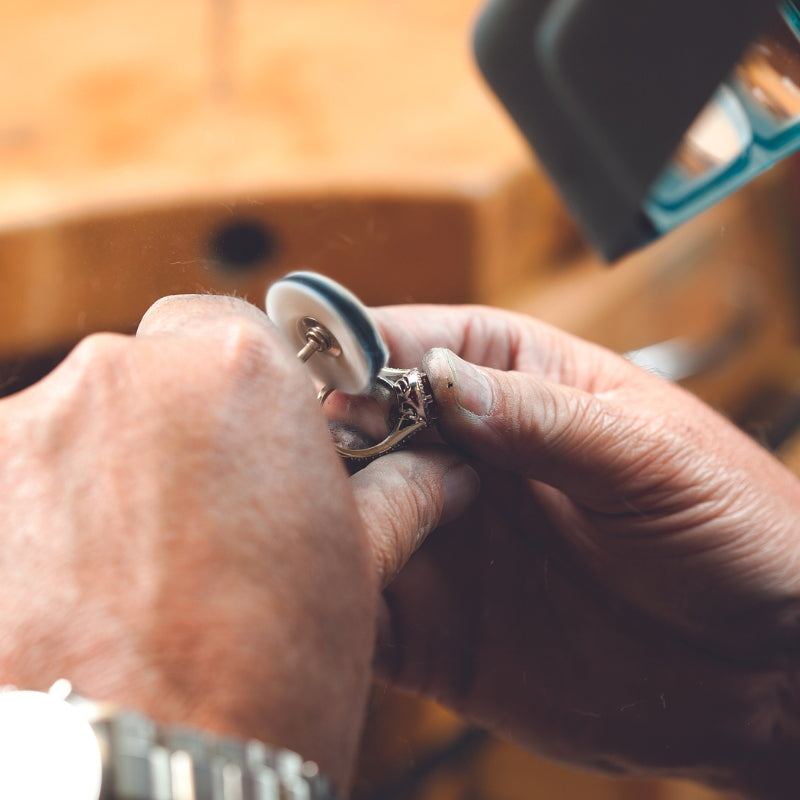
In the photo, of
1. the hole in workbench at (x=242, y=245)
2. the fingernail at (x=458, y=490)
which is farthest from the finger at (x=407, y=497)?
the hole in workbench at (x=242, y=245)

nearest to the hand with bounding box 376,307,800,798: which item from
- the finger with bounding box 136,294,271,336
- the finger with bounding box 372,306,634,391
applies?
the finger with bounding box 372,306,634,391

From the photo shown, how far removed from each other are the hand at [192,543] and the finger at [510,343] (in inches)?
6.4

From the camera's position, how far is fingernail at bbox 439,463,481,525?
1.17 ft

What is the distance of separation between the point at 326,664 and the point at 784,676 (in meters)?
0.34

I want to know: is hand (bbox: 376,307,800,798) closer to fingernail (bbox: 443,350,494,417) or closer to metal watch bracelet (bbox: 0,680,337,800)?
fingernail (bbox: 443,350,494,417)

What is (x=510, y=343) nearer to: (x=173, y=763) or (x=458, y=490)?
(x=458, y=490)

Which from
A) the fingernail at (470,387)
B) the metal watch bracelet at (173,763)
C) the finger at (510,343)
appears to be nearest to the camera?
the metal watch bracelet at (173,763)

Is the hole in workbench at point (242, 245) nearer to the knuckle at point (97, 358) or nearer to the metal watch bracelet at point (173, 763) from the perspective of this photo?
the knuckle at point (97, 358)

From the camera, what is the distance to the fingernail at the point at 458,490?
0.36m

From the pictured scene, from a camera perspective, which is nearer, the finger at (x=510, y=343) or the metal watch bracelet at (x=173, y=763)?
the metal watch bracelet at (x=173, y=763)

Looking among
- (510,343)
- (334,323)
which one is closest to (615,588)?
(510,343)

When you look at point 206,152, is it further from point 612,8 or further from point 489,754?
point 489,754

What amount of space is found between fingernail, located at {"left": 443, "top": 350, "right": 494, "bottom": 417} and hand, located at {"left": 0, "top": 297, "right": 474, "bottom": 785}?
0.07 metres

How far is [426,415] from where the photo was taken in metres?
0.34
